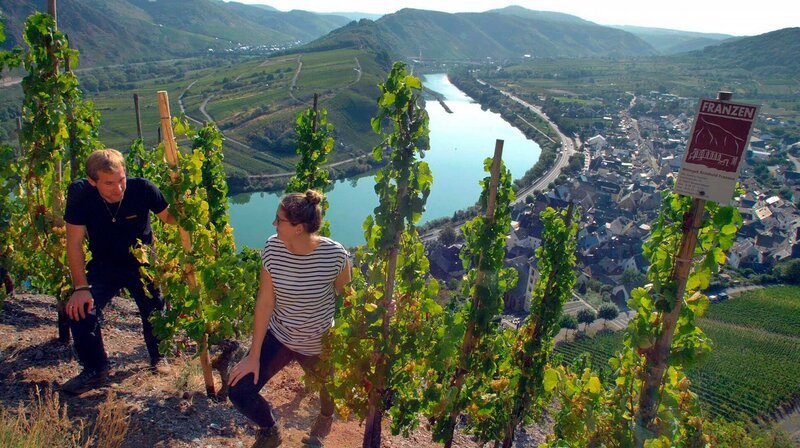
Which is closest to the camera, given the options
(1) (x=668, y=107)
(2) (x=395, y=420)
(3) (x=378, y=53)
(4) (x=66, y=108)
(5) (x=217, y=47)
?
(2) (x=395, y=420)

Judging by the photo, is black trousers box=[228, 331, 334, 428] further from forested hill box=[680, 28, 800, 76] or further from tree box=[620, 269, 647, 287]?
forested hill box=[680, 28, 800, 76]

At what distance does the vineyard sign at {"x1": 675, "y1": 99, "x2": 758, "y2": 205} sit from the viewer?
8.42 feet

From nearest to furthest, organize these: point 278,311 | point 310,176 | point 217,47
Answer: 1. point 278,311
2. point 310,176
3. point 217,47

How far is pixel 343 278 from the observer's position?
11.9 ft

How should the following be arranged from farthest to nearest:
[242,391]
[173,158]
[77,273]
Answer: [173,158]
[77,273]
[242,391]

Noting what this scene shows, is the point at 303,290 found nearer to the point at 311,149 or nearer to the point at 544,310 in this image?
the point at 544,310

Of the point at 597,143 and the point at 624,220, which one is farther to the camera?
the point at 597,143

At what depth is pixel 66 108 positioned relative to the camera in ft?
15.6

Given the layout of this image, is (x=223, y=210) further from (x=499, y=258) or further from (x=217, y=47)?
(x=217, y=47)

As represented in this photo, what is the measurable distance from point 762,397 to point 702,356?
1094 inches

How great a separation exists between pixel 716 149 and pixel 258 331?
9.24ft

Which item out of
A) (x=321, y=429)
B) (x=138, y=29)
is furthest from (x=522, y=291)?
(x=138, y=29)

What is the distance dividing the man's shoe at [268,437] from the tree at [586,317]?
1269 inches

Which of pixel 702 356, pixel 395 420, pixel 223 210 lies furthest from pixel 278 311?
pixel 223 210
